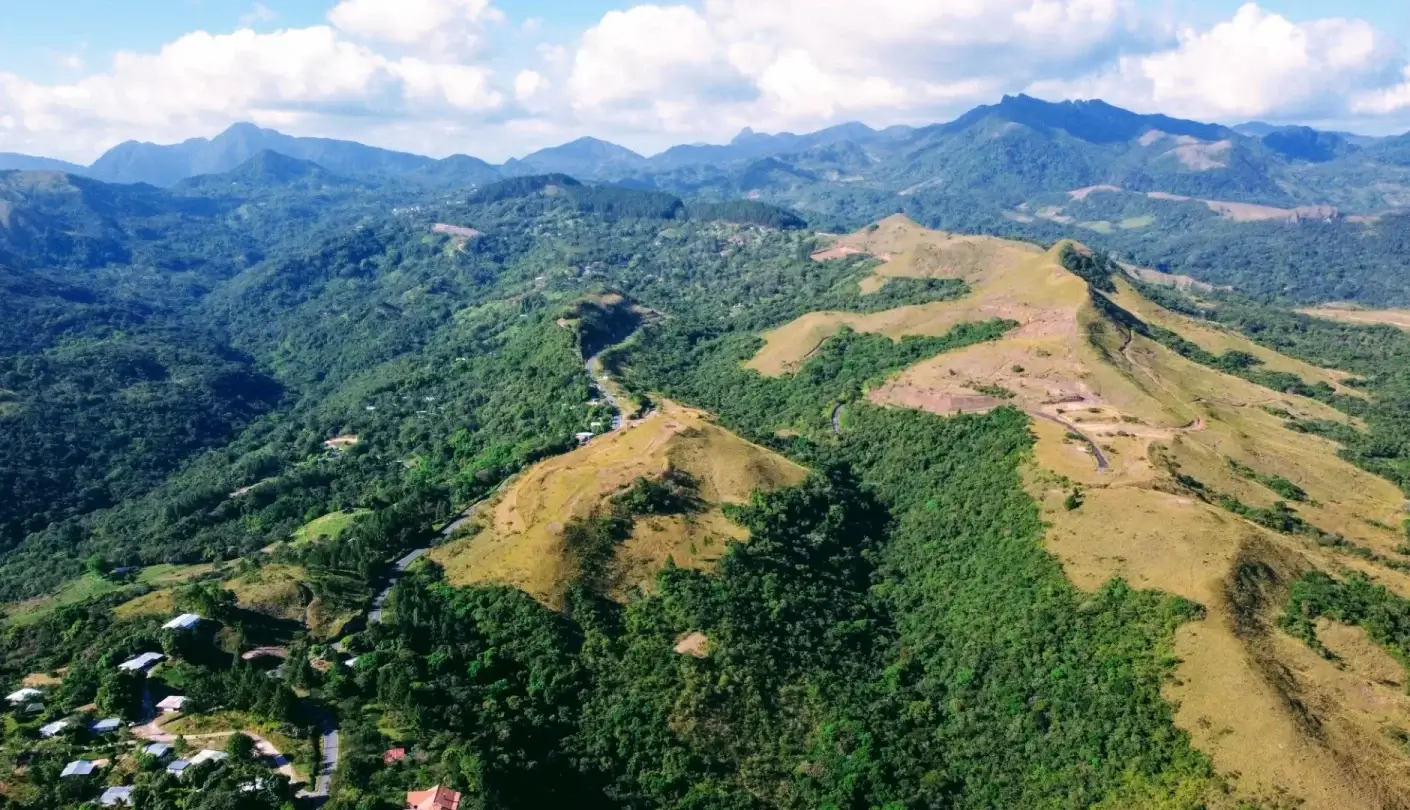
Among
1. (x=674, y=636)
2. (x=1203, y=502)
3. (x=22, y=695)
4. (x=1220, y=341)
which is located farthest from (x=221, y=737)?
(x=1220, y=341)

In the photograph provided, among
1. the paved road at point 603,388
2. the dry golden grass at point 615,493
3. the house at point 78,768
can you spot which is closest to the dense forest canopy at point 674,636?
the house at point 78,768

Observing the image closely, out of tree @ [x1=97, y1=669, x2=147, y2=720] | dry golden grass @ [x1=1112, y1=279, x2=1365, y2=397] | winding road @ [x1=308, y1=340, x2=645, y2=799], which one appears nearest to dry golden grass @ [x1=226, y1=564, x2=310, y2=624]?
winding road @ [x1=308, y1=340, x2=645, y2=799]

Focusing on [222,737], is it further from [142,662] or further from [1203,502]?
[1203,502]

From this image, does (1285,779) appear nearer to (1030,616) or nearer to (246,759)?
(1030,616)

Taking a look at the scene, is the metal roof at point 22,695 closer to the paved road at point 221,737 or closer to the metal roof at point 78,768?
the paved road at point 221,737

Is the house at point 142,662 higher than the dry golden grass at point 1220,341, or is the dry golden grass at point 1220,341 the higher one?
the dry golden grass at point 1220,341

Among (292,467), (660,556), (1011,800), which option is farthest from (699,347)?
(1011,800)
